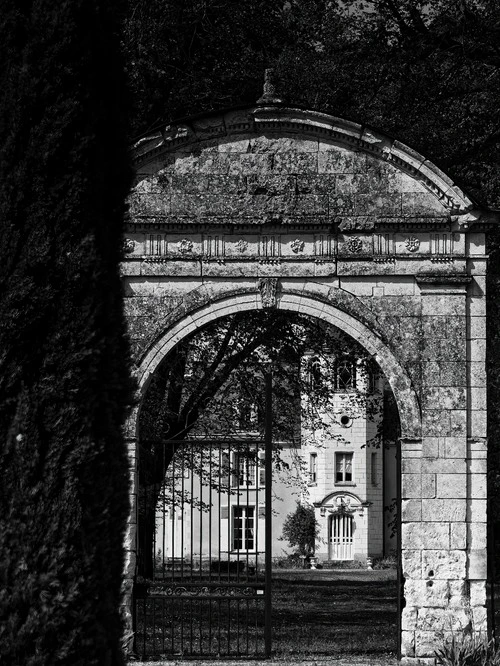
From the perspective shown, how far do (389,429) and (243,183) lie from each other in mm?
8179

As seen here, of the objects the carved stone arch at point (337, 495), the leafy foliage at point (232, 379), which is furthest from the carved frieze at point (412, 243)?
the carved stone arch at point (337, 495)

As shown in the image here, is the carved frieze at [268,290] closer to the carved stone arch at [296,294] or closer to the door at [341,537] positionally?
the carved stone arch at [296,294]

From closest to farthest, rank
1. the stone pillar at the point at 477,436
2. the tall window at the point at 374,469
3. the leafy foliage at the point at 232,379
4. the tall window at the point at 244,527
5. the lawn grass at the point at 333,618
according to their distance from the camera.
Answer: the tall window at the point at 244,527
the stone pillar at the point at 477,436
the lawn grass at the point at 333,618
the leafy foliage at the point at 232,379
the tall window at the point at 374,469

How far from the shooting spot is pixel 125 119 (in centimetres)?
658

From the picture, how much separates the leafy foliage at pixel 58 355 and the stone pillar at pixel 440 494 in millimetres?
4674

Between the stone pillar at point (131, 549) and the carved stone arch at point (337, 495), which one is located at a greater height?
the stone pillar at point (131, 549)

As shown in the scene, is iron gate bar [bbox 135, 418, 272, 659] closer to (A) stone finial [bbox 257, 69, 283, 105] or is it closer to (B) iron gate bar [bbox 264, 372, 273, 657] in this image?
(B) iron gate bar [bbox 264, 372, 273, 657]

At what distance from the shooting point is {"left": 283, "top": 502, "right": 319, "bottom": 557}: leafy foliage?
3753 cm

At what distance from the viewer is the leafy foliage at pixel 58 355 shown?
573cm

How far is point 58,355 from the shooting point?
5867mm

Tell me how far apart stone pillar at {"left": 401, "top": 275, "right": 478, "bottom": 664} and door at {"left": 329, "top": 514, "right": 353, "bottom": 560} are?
2818 cm

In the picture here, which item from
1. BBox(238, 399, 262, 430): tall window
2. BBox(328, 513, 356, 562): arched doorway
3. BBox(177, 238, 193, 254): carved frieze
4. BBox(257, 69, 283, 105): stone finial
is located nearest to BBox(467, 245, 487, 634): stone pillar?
BBox(257, 69, 283, 105): stone finial

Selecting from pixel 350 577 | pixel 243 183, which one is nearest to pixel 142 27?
pixel 243 183

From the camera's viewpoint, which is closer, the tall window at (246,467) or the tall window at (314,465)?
the tall window at (246,467)
